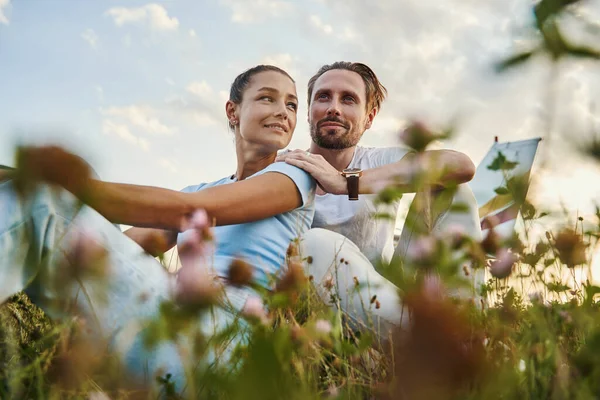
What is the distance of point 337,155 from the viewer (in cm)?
288

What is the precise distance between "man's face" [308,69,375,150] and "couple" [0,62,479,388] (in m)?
0.01

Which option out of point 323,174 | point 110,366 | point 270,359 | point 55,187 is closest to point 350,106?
point 323,174

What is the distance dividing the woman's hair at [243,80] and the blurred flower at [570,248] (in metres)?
1.40

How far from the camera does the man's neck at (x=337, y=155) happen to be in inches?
113

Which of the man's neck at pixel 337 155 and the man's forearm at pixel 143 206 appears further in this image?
the man's neck at pixel 337 155

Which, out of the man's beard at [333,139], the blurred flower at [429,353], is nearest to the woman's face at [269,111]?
the man's beard at [333,139]

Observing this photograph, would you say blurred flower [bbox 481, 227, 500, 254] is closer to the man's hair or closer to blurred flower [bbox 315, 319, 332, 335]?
blurred flower [bbox 315, 319, 332, 335]

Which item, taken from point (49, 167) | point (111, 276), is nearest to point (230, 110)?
point (111, 276)

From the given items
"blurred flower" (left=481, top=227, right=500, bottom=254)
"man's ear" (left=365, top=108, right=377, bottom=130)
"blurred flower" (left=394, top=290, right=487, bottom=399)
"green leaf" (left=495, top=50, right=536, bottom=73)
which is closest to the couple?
"blurred flower" (left=481, top=227, right=500, bottom=254)

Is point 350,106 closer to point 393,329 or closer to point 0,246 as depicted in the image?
point 393,329

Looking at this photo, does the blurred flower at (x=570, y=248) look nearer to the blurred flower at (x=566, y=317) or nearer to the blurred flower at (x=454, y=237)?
the blurred flower at (x=566, y=317)

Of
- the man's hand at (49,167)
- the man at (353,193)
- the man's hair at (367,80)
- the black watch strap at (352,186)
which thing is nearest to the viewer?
the man's hand at (49,167)

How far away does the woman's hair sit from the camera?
96.3 inches

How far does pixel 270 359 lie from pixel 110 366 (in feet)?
2.00
